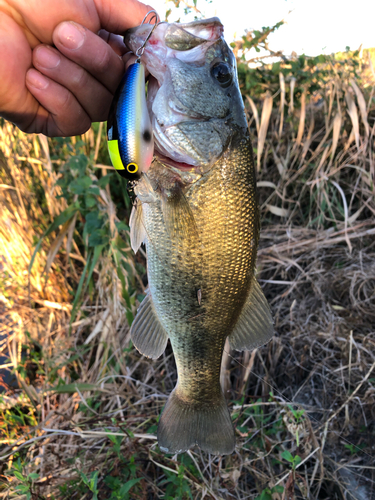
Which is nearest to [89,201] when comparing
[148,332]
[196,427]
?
[148,332]

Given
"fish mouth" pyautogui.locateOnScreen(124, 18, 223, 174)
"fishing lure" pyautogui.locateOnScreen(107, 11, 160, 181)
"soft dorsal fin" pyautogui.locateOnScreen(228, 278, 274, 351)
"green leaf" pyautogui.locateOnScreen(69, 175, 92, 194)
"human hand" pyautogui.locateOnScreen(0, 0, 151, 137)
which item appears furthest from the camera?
"green leaf" pyautogui.locateOnScreen(69, 175, 92, 194)

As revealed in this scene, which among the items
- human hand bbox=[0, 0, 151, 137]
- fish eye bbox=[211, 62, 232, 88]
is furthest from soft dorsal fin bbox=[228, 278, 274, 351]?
human hand bbox=[0, 0, 151, 137]

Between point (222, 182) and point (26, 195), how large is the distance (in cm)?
242

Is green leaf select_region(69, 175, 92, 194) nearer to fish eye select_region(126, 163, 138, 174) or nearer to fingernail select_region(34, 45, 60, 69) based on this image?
fingernail select_region(34, 45, 60, 69)

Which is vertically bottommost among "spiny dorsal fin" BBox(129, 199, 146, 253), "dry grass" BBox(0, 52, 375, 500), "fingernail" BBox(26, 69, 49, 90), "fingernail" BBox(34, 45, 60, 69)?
"dry grass" BBox(0, 52, 375, 500)

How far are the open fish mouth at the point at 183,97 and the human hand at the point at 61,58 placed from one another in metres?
0.26

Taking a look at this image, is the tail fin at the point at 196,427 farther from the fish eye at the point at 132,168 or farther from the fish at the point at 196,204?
the fish eye at the point at 132,168

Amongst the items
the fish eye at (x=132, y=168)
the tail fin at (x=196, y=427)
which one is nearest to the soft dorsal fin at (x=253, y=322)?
the tail fin at (x=196, y=427)

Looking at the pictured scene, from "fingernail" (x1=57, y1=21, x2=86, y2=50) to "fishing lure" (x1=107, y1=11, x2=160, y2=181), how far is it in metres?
0.45

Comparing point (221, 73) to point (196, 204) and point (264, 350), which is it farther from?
point (264, 350)

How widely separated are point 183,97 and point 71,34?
55 cm

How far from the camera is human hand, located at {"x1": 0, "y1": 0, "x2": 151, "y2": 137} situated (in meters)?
1.40

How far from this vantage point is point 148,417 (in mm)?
2189

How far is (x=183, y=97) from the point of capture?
1291 millimetres
